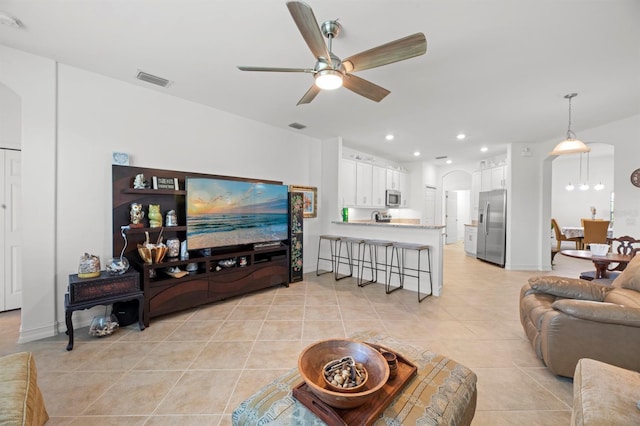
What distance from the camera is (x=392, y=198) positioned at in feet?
22.9

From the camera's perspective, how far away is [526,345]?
246 centimetres

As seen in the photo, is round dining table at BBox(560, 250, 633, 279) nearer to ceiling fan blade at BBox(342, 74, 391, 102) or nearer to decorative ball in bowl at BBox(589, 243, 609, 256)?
decorative ball in bowl at BBox(589, 243, 609, 256)

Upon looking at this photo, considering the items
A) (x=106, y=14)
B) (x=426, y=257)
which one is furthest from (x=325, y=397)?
(x=426, y=257)

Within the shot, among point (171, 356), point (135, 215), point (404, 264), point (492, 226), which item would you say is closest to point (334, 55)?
point (135, 215)

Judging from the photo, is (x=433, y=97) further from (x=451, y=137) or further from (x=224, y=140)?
(x=224, y=140)

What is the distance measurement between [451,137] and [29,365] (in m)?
6.09

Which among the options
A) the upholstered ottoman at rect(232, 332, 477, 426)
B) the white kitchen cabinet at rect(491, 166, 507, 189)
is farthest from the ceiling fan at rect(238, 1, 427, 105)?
the white kitchen cabinet at rect(491, 166, 507, 189)

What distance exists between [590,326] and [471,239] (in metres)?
5.70

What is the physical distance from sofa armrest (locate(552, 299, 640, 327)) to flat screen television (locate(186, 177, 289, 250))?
3.48m

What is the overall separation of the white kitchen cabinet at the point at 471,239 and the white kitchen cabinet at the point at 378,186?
2.59 metres

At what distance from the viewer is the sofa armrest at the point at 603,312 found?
171 centimetres

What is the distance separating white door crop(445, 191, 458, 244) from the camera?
9024 millimetres

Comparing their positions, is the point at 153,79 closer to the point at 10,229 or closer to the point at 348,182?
the point at 10,229

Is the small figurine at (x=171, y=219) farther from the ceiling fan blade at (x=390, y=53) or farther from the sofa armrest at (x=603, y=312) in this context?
the sofa armrest at (x=603, y=312)
